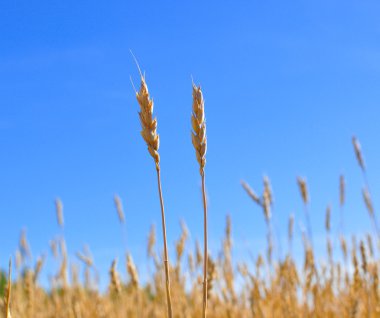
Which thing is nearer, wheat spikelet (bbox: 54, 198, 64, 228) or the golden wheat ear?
the golden wheat ear

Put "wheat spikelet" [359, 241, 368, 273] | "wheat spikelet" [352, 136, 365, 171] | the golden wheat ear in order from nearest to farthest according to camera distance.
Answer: the golden wheat ear, "wheat spikelet" [359, 241, 368, 273], "wheat spikelet" [352, 136, 365, 171]

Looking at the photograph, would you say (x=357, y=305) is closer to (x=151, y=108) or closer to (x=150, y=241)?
(x=151, y=108)

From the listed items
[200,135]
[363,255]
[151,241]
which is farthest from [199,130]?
[151,241]

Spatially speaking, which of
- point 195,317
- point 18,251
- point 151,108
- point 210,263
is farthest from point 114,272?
point 18,251

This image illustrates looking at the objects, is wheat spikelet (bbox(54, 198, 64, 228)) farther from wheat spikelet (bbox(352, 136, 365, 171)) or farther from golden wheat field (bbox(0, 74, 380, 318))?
wheat spikelet (bbox(352, 136, 365, 171))

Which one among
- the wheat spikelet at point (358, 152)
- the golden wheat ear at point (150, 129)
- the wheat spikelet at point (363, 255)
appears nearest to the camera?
the golden wheat ear at point (150, 129)

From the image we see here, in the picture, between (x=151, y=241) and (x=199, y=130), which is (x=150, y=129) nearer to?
(x=199, y=130)

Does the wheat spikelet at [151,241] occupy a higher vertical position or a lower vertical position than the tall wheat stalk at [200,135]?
higher

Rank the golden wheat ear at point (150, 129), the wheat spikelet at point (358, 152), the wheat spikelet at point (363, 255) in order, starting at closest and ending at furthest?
1. the golden wheat ear at point (150, 129)
2. the wheat spikelet at point (363, 255)
3. the wheat spikelet at point (358, 152)

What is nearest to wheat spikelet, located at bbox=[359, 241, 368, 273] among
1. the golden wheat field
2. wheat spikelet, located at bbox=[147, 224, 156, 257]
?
the golden wheat field

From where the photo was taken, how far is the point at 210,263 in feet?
6.40

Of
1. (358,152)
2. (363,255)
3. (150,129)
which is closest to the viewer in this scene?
(150,129)

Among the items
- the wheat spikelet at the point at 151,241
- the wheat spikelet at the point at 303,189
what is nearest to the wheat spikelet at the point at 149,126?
the wheat spikelet at the point at 303,189

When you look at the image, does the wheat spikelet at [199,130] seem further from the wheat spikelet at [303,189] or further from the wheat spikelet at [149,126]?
the wheat spikelet at [303,189]
